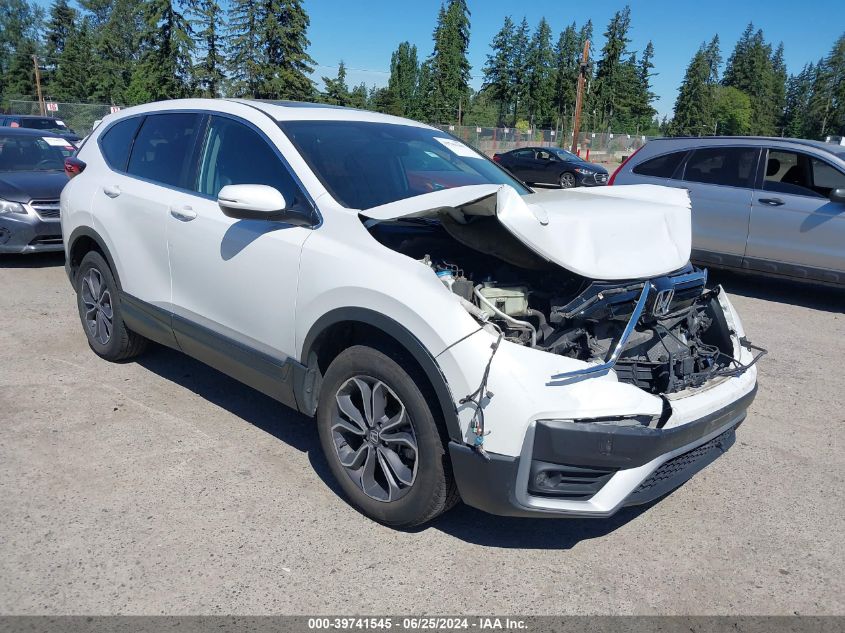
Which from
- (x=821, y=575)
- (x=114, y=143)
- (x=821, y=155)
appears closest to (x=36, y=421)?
(x=114, y=143)

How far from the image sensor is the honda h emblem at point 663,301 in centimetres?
310

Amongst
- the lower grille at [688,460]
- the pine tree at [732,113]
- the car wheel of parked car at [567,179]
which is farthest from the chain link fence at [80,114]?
the pine tree at [732,113]

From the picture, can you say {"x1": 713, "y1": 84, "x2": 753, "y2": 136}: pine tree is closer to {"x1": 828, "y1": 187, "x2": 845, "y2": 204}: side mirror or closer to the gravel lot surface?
{"x1": 828, "y1": 187, "x2": 845, "y2": 204}: side mirror

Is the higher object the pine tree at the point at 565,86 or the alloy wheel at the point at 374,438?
the pine tree at the point at 565,86

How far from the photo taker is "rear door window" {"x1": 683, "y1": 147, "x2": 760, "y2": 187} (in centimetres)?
811

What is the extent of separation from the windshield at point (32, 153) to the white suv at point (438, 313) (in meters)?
6.37

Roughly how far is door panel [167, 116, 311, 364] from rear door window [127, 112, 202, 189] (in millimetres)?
200

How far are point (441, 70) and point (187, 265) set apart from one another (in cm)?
7431

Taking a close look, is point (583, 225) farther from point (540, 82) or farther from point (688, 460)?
point (540, 82)

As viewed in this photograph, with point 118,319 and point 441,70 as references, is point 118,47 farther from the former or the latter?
point 118,319

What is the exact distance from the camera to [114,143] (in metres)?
5.05

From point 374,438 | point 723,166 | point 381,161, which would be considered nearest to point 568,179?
point 723,166

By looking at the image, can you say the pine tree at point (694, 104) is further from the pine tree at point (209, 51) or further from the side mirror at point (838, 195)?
the side mirror at point (838, 195)

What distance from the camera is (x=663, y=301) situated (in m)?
3.15
